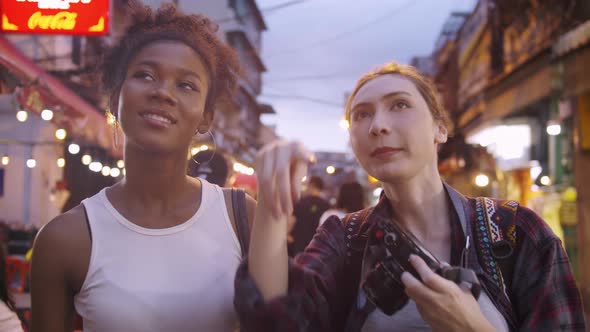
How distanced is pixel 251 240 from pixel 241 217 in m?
0.28

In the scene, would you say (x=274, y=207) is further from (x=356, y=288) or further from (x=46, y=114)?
(x=46, y=114)

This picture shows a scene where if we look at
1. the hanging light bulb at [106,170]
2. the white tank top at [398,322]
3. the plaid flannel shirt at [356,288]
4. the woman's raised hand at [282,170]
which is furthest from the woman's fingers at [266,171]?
the hanging light bulb at [106,170]

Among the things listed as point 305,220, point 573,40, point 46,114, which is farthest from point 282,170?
point 573,40

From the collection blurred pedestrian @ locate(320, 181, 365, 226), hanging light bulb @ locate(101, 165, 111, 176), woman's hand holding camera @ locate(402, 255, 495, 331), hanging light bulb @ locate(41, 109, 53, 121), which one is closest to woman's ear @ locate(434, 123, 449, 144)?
woman's hand holding camera @ locate(402, 255, 495, 331)

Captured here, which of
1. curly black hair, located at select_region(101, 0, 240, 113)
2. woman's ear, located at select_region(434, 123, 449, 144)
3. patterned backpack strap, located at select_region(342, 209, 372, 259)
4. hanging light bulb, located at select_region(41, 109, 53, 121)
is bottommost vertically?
patterned backpack strap, located at select_region(342, 209, 372, 259)

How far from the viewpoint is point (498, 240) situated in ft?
5.79

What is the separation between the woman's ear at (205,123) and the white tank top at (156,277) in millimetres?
375

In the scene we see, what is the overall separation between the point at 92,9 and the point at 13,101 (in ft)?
5.72

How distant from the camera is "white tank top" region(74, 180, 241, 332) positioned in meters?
1.64

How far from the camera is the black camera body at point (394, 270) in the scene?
1.50 metres

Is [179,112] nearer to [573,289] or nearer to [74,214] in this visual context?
[74,214]

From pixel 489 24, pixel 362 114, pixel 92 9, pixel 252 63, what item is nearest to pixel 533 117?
pixel 489 24

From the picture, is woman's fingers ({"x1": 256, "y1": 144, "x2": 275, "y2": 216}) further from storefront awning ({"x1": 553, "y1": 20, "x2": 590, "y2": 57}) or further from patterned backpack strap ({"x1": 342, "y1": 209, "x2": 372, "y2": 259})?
storefront awning ({"x1": 553, "y1": 20, "x2": 590, "y2": 57})

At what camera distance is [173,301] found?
5.44 feet
